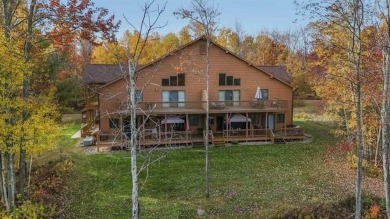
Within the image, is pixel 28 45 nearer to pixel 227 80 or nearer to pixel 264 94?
pixel 227 80

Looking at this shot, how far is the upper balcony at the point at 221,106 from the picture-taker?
27.6 metres

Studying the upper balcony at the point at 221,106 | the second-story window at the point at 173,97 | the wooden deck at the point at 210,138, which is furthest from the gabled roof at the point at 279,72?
the second-story window at the point at 173,97


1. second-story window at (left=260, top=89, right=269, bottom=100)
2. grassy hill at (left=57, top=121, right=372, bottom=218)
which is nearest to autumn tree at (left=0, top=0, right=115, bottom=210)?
grassy hill at (left=57, top=121, right=372, bottom=218)

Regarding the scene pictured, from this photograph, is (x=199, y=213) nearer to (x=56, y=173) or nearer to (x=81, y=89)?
(x=56, y=173)

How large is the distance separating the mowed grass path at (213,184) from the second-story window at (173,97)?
15.5 ft

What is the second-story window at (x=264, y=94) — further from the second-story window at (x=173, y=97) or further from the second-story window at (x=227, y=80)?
the second-story window at (x=173, y=97)

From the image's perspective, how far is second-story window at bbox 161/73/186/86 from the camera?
28.6 metres

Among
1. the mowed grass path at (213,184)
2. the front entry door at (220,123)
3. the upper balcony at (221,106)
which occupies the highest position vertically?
the upper balcony at (221,106)

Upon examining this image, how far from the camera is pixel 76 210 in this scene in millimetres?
15820

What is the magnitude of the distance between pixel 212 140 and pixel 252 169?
245 inches

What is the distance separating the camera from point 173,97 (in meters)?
28.9

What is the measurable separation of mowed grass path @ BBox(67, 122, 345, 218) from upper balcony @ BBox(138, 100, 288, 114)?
11.4 feet

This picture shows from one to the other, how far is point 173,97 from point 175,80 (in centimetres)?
142

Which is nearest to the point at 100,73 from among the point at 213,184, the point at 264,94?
the point at 264,94
